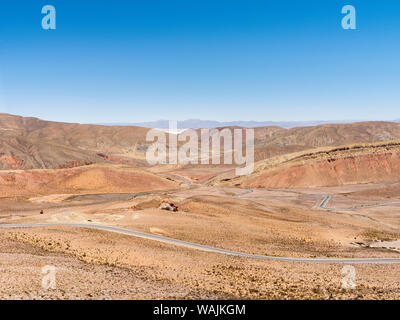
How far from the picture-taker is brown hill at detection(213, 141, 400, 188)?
102500 millimetres

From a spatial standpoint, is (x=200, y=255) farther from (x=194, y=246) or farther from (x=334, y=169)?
(x=334, y=169)

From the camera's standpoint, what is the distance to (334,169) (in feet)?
347

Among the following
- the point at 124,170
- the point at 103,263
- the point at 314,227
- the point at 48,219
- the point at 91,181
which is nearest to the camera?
the point at 103,263

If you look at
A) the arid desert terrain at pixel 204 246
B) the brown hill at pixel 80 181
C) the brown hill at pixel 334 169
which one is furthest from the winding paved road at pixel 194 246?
the brown hill at pixel 334 169

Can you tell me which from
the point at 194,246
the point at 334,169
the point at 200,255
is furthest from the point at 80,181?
the point at 334,169

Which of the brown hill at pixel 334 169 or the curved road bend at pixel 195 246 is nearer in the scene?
the curved road bend at pixel 195 246

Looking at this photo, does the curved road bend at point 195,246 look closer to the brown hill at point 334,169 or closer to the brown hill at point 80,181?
the brown hill at point 80,181

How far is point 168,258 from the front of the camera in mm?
29062

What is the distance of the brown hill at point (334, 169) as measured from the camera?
102m

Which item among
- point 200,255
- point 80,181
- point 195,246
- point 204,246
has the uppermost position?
point 80,181

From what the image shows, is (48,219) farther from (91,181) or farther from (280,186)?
(280,186)

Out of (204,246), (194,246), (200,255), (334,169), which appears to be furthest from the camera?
(334,169)
